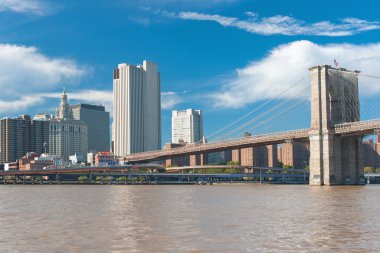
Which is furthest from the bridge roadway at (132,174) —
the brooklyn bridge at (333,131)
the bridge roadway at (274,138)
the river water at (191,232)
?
the river water at (191,232)

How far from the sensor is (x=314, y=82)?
9744cm

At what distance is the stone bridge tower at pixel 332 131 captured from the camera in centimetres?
9269

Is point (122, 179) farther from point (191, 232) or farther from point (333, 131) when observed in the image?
point (191, 232)

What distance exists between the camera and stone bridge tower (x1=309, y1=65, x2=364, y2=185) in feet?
304

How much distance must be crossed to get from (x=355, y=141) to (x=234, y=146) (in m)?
25.0

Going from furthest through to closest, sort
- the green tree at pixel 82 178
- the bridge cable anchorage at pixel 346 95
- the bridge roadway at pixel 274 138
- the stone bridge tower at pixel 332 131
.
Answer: the green tree at pixel 82 178, the bridge cable anchorage at pixel 346 95, the stone bridge tower at pixel 332 131, the bridge roadway at pixel 274 138

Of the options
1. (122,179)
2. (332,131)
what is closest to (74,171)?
(122,179)

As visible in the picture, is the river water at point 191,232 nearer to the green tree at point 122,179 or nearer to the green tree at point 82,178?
the green tree at point 122,179

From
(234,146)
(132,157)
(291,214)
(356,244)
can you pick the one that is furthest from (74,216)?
(132,157)

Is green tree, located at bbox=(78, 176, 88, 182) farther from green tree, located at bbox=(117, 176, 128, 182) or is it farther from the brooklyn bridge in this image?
the brooklyn bridge

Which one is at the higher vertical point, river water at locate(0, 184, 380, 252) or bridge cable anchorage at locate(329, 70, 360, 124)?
bridge cable anchorage at locate(329, 70, 360, 124)

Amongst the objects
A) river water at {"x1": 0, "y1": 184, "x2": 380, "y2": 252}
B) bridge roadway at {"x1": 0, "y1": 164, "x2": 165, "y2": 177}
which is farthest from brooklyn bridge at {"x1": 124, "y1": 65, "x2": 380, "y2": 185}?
bridge roadway at {"x1": 0, "y1": 164, "x2": 165, "y2": 177}

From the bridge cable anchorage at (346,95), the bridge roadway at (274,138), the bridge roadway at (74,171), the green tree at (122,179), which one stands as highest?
the bridge cable anchorage at (346,95)

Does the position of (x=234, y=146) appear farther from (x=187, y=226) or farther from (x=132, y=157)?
(x=187, y=226)
